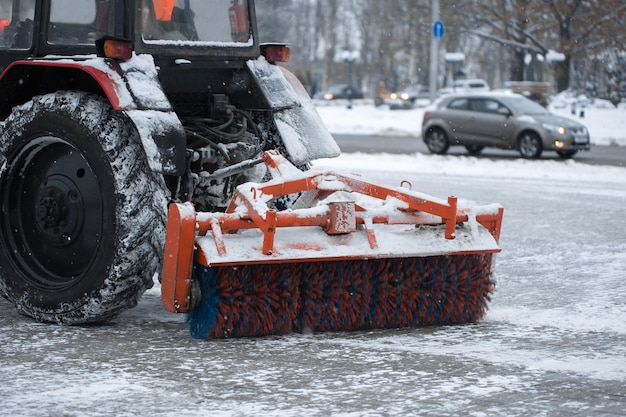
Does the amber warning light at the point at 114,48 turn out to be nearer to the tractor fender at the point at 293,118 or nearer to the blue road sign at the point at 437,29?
the tractor fender at the point at 293,118

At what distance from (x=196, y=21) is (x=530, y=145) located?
1598cm

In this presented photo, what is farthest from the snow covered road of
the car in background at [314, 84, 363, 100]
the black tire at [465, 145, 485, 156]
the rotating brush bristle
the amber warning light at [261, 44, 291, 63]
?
the car in background at [314, 84, 363, 100]

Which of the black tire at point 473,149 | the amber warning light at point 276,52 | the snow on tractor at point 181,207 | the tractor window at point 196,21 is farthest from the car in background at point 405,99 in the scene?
the snow on tractor at point 181,207

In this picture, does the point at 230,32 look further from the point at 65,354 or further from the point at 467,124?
the point at 467,124

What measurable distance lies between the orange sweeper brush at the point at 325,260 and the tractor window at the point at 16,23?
1.67m

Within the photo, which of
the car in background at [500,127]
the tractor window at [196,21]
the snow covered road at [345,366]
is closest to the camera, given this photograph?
the snow covered road at [345,366]

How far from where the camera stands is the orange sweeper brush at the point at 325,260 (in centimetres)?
538

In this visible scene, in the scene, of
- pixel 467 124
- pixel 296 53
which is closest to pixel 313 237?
pixel 467 124

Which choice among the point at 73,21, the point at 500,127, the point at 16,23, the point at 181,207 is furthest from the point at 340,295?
the point at 500,127

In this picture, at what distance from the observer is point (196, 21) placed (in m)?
6.73

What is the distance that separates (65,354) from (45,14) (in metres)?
2.20

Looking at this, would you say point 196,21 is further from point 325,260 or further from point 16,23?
point 325,260

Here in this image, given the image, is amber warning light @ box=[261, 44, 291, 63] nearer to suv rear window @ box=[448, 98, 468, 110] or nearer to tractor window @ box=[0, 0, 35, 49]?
tractor window @ box=[0, 0, 35, 49]

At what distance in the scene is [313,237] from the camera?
220 inches
